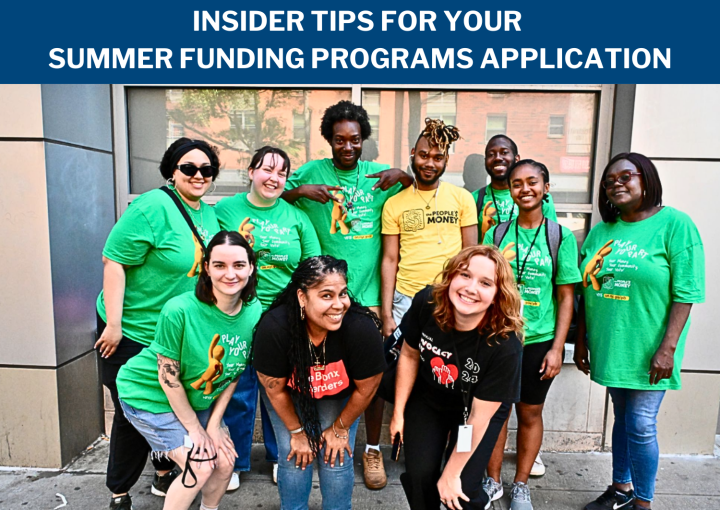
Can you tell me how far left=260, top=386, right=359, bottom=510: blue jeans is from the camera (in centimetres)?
255

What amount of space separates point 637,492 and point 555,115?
9.61 ft

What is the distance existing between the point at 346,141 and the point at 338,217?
1.70 feet

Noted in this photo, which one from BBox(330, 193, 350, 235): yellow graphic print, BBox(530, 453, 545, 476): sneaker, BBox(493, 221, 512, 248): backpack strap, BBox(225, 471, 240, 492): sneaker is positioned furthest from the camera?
BBox(530, 453, 545, 476): sneaker

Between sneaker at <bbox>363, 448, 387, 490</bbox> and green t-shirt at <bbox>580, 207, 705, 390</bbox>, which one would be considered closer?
green t-shirt at <bbox>580, 207, 705, 390</bbox>

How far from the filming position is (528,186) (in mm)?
2750

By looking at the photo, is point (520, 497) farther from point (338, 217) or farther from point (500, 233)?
point (338, 217)

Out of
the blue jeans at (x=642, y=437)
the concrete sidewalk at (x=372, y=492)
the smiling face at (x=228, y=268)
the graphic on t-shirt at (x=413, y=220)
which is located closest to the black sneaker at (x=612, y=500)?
the concrete sidewalk at (x=372, y=492)

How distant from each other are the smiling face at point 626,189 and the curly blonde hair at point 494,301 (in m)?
0.91

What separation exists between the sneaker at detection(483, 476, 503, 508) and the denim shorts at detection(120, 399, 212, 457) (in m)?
1.88

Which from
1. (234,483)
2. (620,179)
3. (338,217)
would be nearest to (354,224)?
(338,217)

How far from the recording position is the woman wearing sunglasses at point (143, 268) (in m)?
2.66

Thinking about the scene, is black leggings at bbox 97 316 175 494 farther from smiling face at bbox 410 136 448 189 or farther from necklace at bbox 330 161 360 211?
smiling face at bbox 410 136 448 189

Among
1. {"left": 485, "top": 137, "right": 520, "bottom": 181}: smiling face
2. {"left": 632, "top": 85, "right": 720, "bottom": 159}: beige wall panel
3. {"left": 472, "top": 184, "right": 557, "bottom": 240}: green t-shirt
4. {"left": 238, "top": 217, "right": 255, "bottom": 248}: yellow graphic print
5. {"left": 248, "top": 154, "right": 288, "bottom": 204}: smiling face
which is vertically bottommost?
{"left": 238, "top": 217, "right": 255, "bottom": 248}: yellow graphic print

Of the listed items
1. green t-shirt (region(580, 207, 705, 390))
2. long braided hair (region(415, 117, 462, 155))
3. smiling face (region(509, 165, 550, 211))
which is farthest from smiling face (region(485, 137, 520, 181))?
green t-shirt (region(580, 207, 705, 390))
